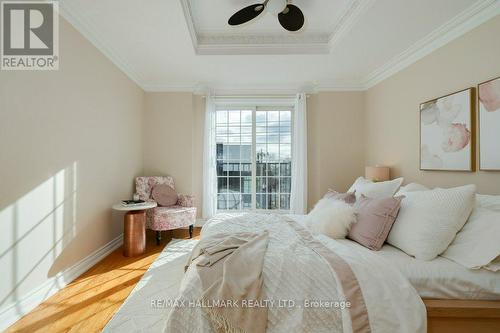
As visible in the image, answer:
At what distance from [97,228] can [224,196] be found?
217cm

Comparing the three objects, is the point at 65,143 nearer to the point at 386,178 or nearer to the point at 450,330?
the point at 450,330

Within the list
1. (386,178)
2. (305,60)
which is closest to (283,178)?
(386,178)

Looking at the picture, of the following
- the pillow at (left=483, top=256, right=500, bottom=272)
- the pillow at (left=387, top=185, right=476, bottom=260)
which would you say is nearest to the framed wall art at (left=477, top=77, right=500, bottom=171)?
the pillow at (left=387, top=185, right=476, bottom=260)

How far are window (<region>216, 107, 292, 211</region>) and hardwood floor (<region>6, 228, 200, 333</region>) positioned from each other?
82.3 inches

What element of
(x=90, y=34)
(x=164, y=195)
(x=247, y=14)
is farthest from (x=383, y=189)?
(x=90, y=34)

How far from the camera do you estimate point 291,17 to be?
2107mm

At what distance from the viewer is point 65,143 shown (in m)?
2.27

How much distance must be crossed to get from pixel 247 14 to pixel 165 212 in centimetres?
267

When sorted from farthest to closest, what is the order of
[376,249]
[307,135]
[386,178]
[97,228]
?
[307,135] < [386,178] < [97,228] < [376,249]

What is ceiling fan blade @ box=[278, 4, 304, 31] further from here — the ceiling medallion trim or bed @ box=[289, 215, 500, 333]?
bed @ box=[289, 215, 500, 333]

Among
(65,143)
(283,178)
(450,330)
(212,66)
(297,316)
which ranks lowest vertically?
(450,330)

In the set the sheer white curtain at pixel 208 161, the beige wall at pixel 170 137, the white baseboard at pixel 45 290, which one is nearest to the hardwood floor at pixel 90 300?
the white baseboard at pixel 45 290

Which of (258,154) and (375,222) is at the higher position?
(258,154)

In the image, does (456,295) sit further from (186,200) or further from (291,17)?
(186,200)
